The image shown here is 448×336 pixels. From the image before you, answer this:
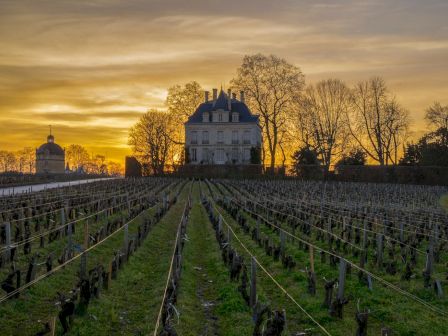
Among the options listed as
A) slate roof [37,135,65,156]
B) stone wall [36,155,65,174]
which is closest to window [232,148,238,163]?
stone wall [36,155,65,174]

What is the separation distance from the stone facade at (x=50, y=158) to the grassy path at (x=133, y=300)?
11784cm

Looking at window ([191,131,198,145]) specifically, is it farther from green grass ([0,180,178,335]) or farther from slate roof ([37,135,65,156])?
slate roof ([37,135,65,156])

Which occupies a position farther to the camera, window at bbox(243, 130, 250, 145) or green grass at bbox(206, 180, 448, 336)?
window at bbox(243, 130, 250, 145)

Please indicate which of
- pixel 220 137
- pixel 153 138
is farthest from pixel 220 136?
pixel 153 138

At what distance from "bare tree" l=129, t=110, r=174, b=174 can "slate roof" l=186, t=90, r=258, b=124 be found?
3410 millimetres

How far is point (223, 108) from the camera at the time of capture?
245 feet

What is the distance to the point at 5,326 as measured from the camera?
316 inches

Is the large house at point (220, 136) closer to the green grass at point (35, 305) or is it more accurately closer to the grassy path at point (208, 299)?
the grassy path at point (208, 299)

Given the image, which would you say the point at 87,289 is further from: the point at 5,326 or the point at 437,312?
the point at 437,312

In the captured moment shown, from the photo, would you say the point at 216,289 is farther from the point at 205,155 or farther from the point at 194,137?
the point at 194,137

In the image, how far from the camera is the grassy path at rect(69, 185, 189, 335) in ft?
26.9

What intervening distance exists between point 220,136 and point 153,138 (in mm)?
9061

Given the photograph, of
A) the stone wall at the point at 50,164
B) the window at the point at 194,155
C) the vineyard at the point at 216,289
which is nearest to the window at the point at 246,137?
the window at the point at 194,155

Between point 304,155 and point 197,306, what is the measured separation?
55.1 metres
